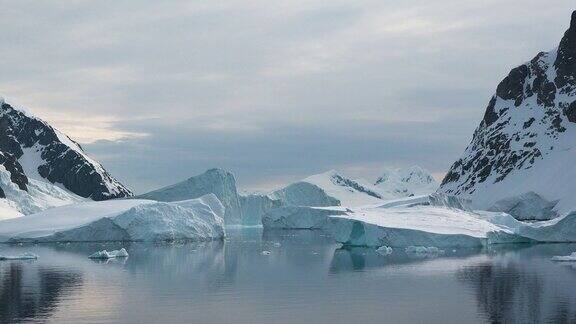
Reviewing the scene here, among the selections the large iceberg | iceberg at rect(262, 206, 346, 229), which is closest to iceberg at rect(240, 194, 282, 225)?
iceberg at rect(262, 206, 346, 229)

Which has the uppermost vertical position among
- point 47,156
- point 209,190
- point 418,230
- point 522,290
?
point 47,156

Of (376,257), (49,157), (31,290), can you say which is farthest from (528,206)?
(49,157)

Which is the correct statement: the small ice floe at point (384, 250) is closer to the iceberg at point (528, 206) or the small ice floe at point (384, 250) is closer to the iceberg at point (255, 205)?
the iceberg at point (528, 206)

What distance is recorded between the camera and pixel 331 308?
28.8 metres

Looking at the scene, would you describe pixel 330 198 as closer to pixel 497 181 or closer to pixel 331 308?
pixel 497 181

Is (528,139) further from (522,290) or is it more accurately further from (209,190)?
(522,290)

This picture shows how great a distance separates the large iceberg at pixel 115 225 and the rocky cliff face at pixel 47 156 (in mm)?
90438

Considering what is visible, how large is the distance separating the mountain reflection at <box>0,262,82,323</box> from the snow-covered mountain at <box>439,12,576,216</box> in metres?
74.3

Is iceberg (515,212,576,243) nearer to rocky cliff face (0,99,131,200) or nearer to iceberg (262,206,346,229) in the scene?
iceberg (262,206,346,229)

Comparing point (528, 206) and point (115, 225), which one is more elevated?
point (528, 206)

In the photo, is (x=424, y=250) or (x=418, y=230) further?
(x=418, y=230)

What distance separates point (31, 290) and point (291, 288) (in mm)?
10202

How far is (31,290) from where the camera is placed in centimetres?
3422

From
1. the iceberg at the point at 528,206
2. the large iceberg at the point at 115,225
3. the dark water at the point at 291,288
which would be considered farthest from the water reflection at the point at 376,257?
the iceberg at the point at 528,206
